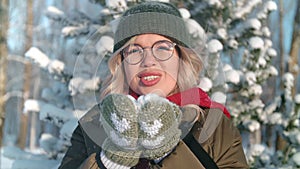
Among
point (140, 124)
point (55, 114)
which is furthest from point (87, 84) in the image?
point (55, 114)

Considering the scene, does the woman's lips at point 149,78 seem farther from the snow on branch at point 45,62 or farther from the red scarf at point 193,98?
the snow on branch at point 45,62

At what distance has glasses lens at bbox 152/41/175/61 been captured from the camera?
138cm

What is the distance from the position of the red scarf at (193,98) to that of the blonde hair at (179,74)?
22 millimetres

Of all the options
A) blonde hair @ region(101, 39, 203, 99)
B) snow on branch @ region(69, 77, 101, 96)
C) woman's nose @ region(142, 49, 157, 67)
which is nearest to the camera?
woman's nose @ region(142, 49, 157, 67)

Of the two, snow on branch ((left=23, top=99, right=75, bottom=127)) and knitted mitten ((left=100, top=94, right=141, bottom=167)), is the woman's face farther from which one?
snow on branch ((left=23, top=99, right=75, bottom=127))

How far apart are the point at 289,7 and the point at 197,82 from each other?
39.2 ft

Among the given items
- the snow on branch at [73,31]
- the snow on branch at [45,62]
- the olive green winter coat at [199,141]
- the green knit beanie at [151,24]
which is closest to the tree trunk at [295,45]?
the snow on branch at [73,31]

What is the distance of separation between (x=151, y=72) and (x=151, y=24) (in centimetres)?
17

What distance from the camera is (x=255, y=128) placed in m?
4.19

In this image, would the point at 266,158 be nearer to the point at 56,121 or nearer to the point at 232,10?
the point at 232,10

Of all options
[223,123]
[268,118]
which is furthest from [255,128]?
[223,123]

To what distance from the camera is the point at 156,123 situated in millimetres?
1183

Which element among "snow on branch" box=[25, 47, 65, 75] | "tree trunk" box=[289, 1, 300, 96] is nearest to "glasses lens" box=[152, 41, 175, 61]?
"snow on branch" box=[25, 47, 65, 75]

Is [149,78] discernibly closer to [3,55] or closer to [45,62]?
[45,62]
